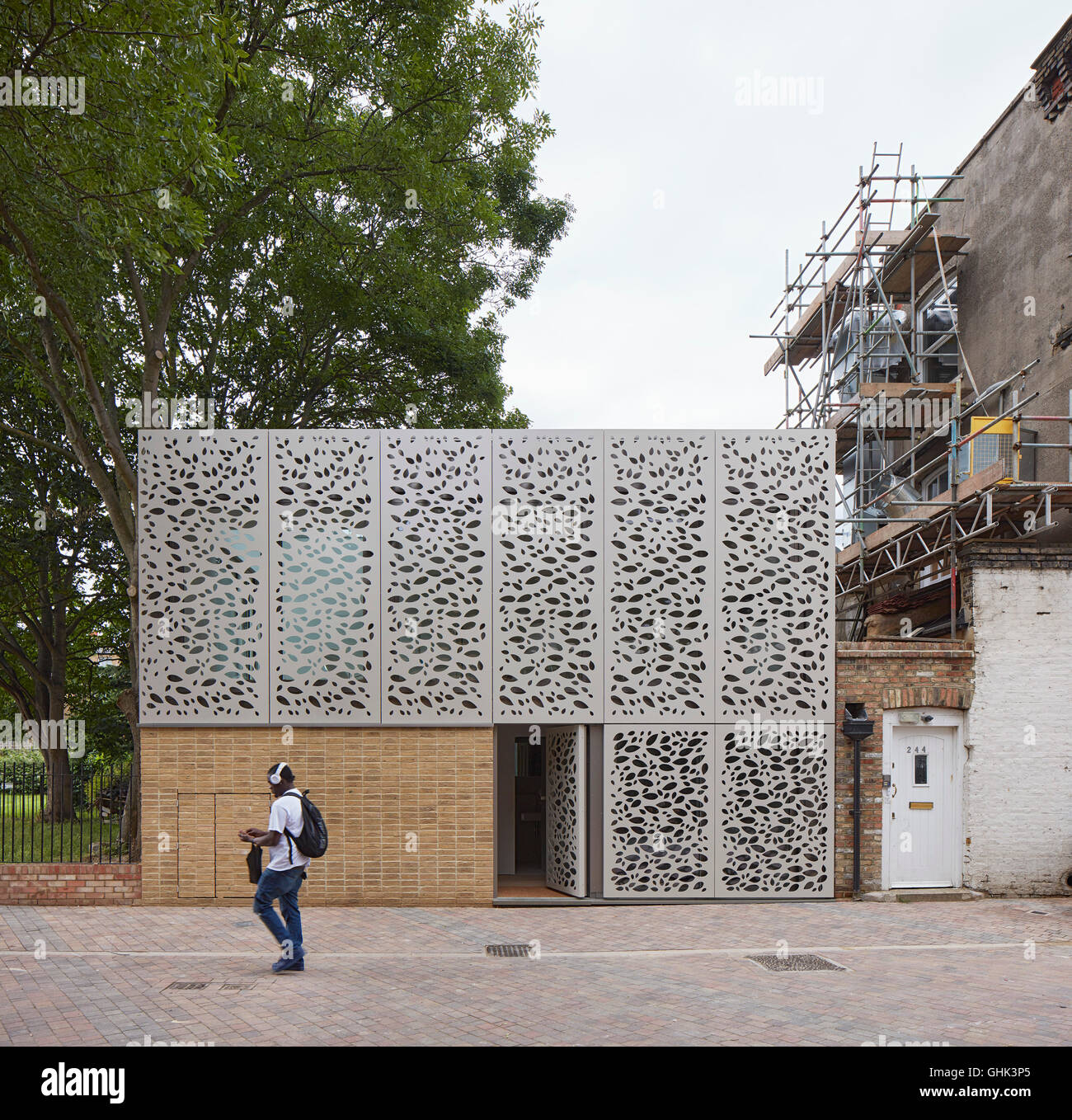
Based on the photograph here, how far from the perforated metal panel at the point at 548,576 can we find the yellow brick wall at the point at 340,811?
101cm

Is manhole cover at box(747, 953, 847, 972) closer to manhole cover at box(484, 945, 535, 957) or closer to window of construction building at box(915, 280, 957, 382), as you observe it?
manhole cover at box(484, 945, 535, 957)

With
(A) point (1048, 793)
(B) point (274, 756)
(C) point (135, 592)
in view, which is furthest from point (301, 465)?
(A) point (1048, 793)

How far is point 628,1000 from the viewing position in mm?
7301

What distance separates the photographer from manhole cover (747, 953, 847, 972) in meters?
8.31

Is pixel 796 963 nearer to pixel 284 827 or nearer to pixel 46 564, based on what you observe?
pixel 284 827

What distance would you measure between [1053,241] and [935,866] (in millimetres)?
9763

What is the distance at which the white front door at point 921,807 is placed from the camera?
1154 cm

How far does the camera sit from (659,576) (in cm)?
1138

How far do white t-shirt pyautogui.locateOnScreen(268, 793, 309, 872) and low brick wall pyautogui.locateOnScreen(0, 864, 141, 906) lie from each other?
14.1ft

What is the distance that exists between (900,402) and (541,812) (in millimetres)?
9807

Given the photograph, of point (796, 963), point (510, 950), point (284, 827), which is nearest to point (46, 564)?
point (284, 827)

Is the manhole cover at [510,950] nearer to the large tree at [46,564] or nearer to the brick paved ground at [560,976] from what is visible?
the brick paved ground at [560,976]

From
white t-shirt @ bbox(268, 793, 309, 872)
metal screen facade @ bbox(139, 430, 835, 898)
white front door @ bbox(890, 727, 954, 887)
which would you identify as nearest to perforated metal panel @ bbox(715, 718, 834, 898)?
metal screen facade @ bbox(139, 430, 835, 898)

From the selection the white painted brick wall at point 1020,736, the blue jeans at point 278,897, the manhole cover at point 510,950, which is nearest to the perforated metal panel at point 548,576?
the manhole cover at point 510,950
